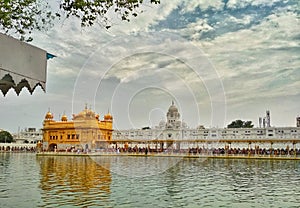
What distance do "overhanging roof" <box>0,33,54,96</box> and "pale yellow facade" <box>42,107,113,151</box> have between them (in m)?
47.9

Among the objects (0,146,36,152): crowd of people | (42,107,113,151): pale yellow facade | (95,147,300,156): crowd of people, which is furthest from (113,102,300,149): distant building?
(0,146,36,152): crowd of people

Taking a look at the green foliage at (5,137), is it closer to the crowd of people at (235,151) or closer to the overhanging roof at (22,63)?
the crowd of people at (235,151)

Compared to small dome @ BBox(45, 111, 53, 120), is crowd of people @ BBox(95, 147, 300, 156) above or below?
below

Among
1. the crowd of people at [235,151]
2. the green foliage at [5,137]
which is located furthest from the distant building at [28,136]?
Result: the crowd of people at [235,151]

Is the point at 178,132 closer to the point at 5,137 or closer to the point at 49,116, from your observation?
the point at 49,116

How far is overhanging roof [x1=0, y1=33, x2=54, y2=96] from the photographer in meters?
4.08

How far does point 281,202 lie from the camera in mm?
9734

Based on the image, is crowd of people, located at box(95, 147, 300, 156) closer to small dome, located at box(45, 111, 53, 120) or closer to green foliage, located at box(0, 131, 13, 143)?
small dome, located at box(45, 111, 53, 120)

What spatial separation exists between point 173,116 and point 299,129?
19.0 m

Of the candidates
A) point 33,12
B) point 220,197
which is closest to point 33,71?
point 33,12

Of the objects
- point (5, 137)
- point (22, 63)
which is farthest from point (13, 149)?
point (22, 63)

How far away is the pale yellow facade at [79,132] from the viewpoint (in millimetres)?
53656

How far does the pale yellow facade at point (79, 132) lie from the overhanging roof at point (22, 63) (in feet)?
157

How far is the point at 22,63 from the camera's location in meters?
4.32
